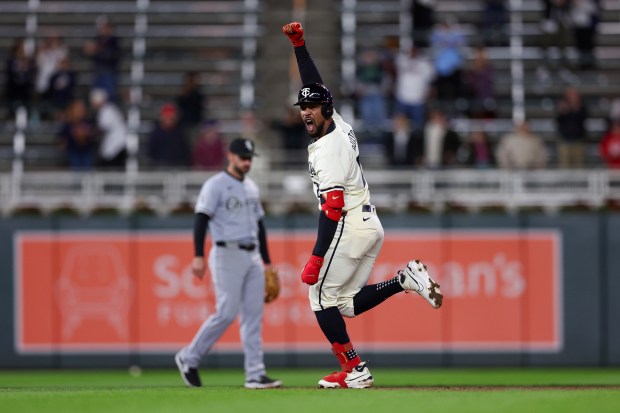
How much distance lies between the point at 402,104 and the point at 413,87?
0.98ft

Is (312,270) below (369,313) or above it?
above

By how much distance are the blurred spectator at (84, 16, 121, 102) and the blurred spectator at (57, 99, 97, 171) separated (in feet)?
4.70

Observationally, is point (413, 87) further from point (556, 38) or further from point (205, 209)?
point (205, 209)

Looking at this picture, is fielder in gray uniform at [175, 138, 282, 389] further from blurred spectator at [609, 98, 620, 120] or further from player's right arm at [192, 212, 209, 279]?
blurred spectator at [609, 98, 620, 120]

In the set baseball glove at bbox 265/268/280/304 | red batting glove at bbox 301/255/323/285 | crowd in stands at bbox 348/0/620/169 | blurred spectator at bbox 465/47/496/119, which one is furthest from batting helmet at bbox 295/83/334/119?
blurred spectator at bbox 465/47/496/119

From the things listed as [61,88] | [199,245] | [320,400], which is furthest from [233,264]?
[61,88]

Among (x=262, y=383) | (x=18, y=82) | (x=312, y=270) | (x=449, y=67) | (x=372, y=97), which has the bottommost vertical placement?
(x=262, y=383)

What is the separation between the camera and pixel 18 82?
65.0 feet

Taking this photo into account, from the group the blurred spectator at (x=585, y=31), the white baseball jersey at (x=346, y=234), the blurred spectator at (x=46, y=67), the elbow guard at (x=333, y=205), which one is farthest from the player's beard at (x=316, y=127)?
the blurred spectator at (x=585, y=31)

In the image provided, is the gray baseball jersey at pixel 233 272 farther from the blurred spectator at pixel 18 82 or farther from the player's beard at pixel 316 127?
the blurred spectator at pixel 18 82

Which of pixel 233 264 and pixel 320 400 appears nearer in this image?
pixel 320 400

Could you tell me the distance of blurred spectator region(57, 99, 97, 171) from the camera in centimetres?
1823

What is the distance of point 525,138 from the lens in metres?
17.5

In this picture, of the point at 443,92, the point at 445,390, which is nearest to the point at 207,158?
the point at 443,92
